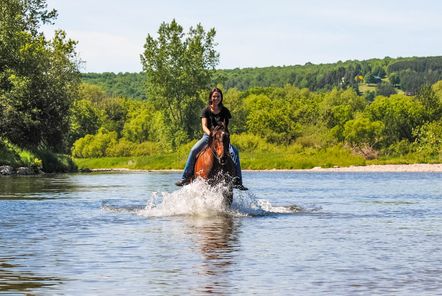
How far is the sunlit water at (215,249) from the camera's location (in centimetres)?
1177

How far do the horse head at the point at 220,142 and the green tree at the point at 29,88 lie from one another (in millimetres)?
47141

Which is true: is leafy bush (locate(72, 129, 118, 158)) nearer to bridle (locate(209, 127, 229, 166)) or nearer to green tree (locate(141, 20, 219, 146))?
green tree (locate(141, 20, 219, 146))

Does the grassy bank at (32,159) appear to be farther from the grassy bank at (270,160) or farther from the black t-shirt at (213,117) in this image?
the black t-shirt at (213,117)

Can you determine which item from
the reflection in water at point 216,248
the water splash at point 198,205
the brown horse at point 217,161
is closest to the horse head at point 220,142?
the brown horse at point 217,161

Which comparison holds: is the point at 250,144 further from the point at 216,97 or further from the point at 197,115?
the point at 216,97

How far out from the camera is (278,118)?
4656 inches

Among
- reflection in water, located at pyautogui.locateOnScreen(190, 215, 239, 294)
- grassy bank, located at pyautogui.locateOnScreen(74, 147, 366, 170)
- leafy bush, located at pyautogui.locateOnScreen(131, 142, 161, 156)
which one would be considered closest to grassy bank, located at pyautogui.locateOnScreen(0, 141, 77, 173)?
grassy bank, located at pyautogui.locateOnScreen(74, 147, 366, 170)

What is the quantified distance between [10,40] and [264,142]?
46097 mm

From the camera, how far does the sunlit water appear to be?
11773mm

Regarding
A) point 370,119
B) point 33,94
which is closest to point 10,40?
point 33,94

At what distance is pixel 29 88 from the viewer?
69.8 m

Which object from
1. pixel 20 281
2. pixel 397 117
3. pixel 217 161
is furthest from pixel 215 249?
pixel 397 117

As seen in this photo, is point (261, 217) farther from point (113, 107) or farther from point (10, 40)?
point (113, 107)

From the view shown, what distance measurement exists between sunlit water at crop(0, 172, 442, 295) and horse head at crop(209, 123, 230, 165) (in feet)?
3.90
